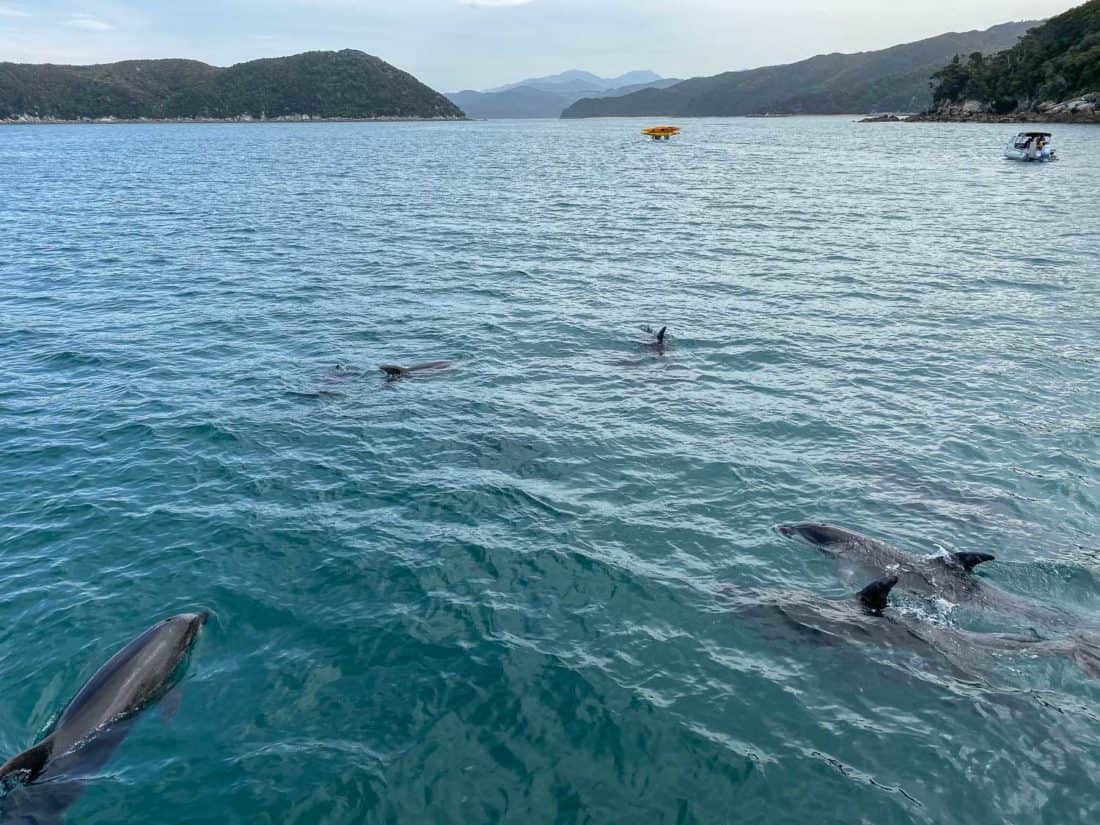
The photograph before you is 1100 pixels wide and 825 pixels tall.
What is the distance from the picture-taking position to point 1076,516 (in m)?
16.4

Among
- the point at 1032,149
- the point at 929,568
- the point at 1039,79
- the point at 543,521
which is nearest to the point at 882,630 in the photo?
the point at 929,568

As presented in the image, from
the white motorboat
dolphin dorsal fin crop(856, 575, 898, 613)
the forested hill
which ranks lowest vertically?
the white motorboat

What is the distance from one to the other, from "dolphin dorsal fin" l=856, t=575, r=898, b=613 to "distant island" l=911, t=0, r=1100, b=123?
172m

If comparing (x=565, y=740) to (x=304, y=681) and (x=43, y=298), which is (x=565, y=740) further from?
(x=43, y=298)

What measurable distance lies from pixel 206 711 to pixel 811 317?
27.6m

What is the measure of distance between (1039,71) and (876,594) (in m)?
199

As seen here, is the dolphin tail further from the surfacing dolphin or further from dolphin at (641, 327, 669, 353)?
dolphin at (641, 327, 669, 353)

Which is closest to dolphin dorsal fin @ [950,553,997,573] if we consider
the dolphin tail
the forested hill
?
the dolphin tail

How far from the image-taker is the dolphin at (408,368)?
2452cm

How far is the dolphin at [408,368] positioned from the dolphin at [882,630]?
14453 millimetres

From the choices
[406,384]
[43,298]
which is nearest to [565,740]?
[406,384]

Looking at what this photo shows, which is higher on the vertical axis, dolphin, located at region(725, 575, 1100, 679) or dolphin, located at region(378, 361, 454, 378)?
dolphin, located at region(725, 575, 1100, 679)

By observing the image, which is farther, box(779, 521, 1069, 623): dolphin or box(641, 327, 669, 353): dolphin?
box(641, 327, 669, 353): dolphin

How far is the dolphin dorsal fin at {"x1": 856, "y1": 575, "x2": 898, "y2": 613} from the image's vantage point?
13180 millimetres
